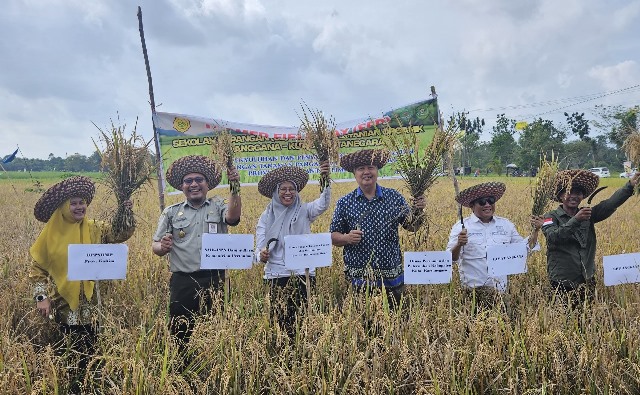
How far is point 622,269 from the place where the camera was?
3.29 meters

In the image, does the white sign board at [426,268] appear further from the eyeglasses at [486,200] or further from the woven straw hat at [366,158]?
the woven straw hat at [366,158]

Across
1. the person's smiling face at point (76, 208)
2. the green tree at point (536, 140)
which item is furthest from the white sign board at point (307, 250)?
the green tree at point (536, 140)

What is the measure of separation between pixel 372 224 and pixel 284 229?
705mm

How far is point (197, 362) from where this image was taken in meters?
2.54

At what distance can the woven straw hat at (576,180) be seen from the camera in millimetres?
3432

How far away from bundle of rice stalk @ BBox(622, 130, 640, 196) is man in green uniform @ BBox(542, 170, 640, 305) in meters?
0.58

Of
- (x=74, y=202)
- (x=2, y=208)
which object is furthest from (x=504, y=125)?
(x=74, y=202)

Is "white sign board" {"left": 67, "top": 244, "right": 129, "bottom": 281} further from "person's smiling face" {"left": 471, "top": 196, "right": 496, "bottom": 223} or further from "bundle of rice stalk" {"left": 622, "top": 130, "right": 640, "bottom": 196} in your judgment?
"bundle of rice stalk" {"left": 622, "top": 130, "right": 640, "bottom": 196}

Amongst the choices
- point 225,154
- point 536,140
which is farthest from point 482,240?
point 536,140

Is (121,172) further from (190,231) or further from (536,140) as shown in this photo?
(536,140)

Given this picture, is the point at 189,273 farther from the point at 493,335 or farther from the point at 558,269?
the point at 558,269

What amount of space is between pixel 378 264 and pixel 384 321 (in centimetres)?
72

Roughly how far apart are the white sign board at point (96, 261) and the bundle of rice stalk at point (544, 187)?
3200 millimetres

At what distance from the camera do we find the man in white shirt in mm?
3326
